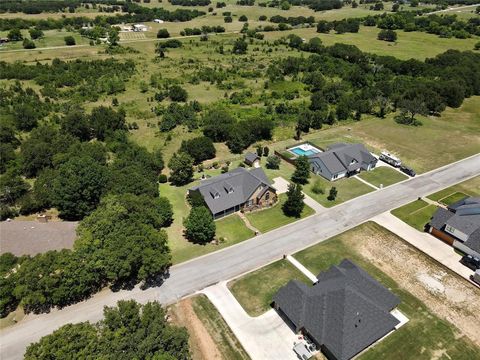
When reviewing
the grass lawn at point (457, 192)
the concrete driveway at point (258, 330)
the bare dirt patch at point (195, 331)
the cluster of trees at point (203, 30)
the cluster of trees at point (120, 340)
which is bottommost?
the grass lawn at point (457, 192)

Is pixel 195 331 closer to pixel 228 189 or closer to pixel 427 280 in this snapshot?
pixel 228 189

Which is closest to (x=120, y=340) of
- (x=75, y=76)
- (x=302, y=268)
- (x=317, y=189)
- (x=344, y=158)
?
(x=302, y=268)

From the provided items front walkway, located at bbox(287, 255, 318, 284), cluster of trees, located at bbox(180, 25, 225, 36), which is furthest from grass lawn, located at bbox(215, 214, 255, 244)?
cluster of trees, located at bbox(180, 25, 225, 36)

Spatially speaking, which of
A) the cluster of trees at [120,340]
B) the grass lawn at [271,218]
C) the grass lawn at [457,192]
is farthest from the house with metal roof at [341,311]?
the grass lawn at [457,192]

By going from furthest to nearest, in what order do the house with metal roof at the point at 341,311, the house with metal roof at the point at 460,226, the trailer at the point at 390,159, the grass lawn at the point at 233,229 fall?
the trailer at the point at 390,159
the grass lawn at the point at 233,229
the house with metal roof at the point at 460,226
the house with metal roof at the point at 341,311

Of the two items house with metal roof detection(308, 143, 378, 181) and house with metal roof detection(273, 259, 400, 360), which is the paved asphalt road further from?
house with metal roof detection(273, 259, 400, 360)

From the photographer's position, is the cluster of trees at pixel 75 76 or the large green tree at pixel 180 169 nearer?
the large green tree at pixel 180 169

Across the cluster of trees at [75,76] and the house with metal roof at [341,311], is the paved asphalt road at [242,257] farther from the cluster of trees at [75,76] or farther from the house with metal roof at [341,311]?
the cluster of trees at [75,76]
